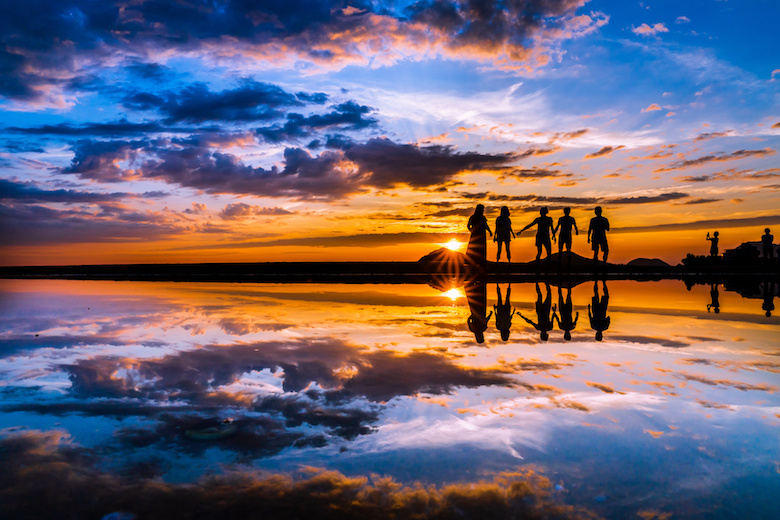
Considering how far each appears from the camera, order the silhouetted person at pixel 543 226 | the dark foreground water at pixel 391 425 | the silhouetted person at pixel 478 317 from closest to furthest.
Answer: the dark foreground water at pixel 391 425, the silhouetted person at pixel 478 317, the silhouetted person at pixel 543 226

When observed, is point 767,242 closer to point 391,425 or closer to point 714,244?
point 714,244

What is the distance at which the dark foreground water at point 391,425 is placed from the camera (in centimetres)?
207

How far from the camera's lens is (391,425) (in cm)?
296

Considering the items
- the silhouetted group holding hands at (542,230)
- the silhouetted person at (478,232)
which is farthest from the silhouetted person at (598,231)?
the silhouetted person at (478,232)

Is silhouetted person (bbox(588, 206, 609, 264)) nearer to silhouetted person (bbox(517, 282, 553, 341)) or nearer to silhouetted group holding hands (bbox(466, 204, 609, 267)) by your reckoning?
silhouetted group holding hands (bbox(466, 204, 609, 267))

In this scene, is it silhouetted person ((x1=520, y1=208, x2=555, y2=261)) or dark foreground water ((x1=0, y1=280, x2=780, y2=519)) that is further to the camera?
silhouetted person ((x1=520, y1=208, x2=555, y2=261))

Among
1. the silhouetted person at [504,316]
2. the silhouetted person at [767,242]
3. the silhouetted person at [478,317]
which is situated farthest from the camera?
the silhouetted person at [767,242]

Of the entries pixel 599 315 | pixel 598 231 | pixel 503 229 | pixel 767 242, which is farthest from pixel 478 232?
pixel 767 242

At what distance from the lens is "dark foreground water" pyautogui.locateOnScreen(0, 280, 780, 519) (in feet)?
6.79

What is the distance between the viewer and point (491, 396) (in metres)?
3.58

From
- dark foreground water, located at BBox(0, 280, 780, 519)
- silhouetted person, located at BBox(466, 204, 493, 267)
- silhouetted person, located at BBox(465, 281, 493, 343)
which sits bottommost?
dark foreground water, located at BBox(0, 280, 780, 519)

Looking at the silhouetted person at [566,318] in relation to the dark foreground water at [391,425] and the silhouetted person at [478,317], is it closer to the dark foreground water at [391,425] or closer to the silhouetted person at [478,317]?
the dark foreground water at [391,425]

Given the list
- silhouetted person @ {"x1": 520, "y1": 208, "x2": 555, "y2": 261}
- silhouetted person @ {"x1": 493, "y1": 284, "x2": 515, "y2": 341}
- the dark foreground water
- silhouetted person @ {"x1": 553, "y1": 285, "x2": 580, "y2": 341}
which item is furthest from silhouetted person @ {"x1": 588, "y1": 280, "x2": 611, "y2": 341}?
silhouetted person @ {"x1": 520, "y1": 208, "x2": 555, "y2": 261}

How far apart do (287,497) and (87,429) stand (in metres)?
1.68
